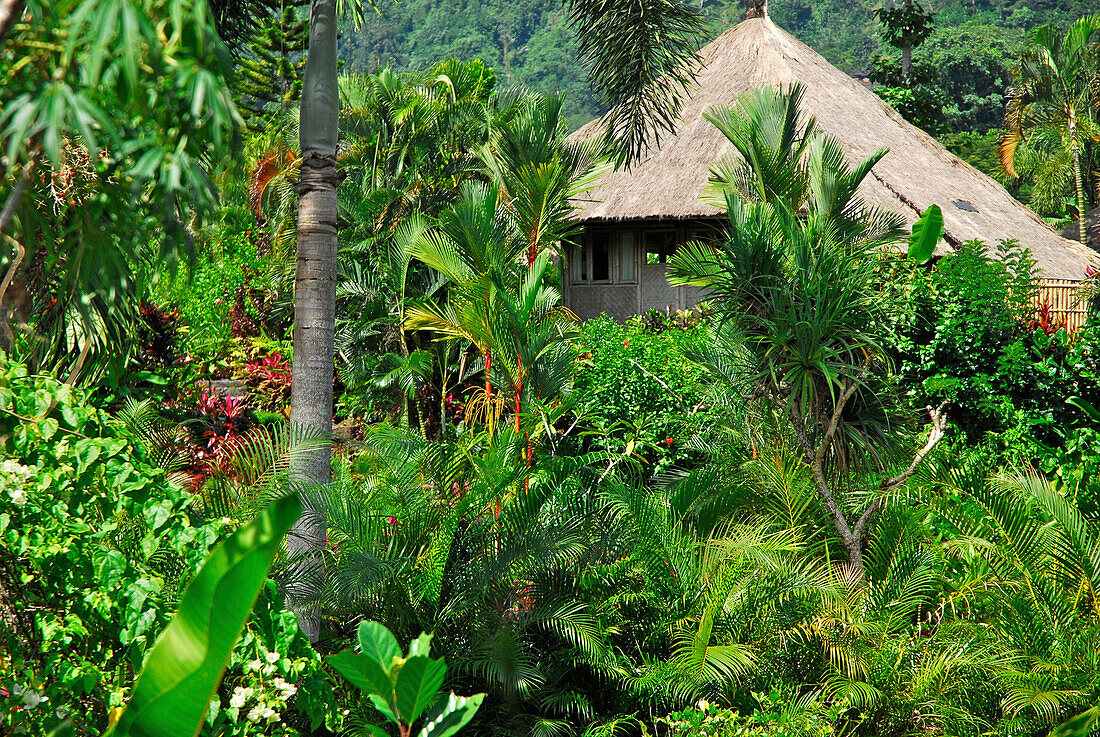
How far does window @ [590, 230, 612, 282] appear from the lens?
44.9 feet

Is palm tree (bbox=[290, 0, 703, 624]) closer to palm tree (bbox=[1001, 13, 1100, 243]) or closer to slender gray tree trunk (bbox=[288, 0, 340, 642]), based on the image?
slender gray tree trunk (bbox=[288, 0, 340, 642])

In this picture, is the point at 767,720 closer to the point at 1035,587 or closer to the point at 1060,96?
the point at 1035,587

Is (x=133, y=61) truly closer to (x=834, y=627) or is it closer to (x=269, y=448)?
(x=269, y=448)

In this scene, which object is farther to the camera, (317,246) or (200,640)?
(317,246)

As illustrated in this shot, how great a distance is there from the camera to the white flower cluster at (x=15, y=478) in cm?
232

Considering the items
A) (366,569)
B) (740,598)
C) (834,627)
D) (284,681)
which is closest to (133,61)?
(284,681)

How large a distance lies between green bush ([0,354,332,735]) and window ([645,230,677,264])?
1094cm

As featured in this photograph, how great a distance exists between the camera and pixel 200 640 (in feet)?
6.07

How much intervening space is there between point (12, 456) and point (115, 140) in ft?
5.01

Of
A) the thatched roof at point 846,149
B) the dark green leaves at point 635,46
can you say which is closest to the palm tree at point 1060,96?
the thatched roof at point 846,149

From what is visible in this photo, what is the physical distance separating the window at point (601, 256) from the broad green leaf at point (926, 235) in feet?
21.5

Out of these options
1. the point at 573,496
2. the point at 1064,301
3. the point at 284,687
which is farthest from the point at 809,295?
the point at 1064,301

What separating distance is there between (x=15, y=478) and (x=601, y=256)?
39.1 feet

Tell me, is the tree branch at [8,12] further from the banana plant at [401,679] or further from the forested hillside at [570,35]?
the forested hillside at [570,35]
